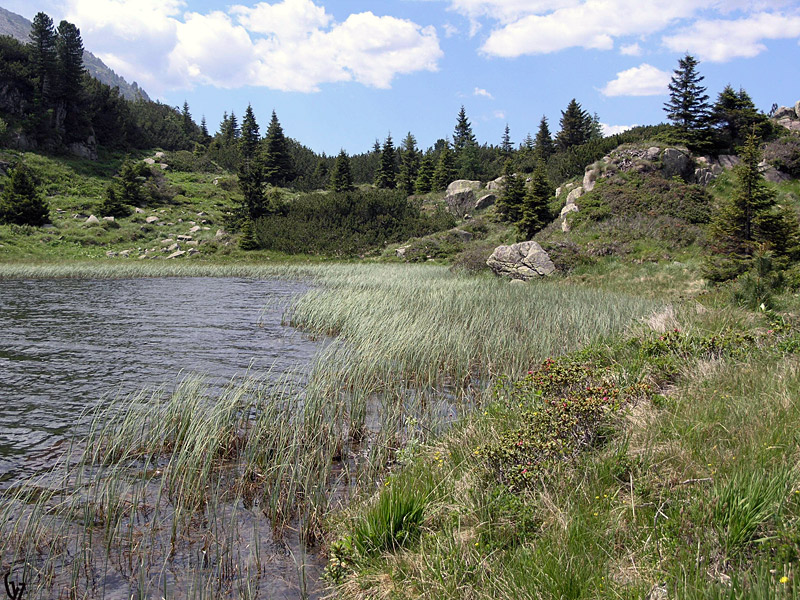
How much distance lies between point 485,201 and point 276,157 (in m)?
36.7

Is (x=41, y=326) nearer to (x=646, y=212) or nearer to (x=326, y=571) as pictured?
(x=326, y=571)

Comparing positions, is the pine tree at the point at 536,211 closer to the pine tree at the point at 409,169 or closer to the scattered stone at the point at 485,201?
the scattered stone at the point at 485,201

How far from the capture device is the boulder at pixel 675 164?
31125mm

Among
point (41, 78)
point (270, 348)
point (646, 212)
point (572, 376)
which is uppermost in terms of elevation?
point (41, 78)

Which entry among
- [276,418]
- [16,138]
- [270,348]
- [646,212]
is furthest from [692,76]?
[16,138]

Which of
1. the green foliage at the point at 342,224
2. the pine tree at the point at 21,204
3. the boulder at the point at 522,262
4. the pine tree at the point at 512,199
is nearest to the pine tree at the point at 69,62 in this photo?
the pine tree at the point at 21,204

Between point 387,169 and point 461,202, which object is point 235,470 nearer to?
point 461,202

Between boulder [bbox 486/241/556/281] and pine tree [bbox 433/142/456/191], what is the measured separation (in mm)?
41424

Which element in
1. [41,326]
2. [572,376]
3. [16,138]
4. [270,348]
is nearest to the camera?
[572,376]

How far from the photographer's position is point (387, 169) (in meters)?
70.4

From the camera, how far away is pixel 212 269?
97.3 feet

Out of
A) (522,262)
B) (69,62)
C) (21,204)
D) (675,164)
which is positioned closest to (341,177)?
(21,204)

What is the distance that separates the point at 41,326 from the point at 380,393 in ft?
33.6

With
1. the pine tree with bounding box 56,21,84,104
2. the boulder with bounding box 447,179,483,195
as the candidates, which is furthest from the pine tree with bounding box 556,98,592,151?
the pine tree with bounding box 56,21,84,104
